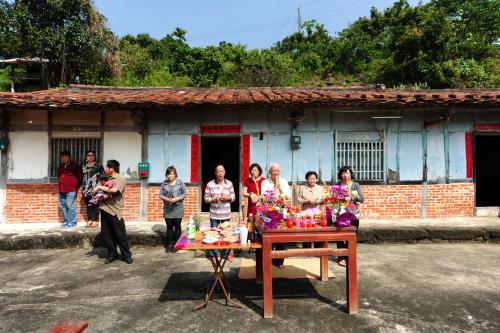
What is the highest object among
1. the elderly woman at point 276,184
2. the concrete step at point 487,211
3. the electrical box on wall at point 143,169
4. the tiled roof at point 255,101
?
the tiled roof at point 255,101

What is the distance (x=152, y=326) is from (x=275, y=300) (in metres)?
1.49

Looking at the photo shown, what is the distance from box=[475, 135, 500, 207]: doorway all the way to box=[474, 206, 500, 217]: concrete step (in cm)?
266

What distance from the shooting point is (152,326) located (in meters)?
3.47

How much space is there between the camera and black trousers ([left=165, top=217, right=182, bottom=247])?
20.9 ft

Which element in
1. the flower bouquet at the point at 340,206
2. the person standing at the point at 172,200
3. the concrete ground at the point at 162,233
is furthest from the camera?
the concrete ground at the point at 162,233

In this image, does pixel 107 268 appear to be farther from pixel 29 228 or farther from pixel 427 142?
pixel 427 142

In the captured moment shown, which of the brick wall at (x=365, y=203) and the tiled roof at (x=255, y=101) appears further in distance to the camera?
the brick wall at (x=365, y=203)

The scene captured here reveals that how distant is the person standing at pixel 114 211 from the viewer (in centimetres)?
550

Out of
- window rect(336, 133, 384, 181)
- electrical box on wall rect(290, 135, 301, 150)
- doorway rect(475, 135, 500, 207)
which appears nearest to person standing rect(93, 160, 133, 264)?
electrical box on wall rect(290, 135, 301, 150)

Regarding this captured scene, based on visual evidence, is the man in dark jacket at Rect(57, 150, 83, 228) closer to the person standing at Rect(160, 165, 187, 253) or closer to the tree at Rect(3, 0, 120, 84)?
the person standing at Rect(160, 165, 187, 253)

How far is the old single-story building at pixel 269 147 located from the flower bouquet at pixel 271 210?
4.02 meters

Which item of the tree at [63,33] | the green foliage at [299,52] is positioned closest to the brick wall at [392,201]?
the green foliage at [299,52]

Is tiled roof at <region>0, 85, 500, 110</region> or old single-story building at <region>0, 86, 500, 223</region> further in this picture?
old single-story building at <region>0, 86, 500, 223</region>

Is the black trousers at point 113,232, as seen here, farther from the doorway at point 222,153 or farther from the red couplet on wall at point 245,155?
the doorway at point 222,153
